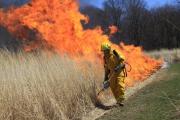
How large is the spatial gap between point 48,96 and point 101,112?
2191 millimetres

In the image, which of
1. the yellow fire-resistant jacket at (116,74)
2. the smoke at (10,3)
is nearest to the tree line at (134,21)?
the smoke at (10,3)

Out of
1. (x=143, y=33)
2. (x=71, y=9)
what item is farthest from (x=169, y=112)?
(x=143, y=33)

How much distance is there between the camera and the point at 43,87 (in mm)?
11156

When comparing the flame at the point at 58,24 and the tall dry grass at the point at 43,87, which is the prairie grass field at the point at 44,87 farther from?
the flame at the point at 58,24

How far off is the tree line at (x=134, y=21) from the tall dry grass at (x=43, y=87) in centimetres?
1117

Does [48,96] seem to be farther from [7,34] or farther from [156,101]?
[7,34]

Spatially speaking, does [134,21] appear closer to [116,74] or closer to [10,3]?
[10,3]

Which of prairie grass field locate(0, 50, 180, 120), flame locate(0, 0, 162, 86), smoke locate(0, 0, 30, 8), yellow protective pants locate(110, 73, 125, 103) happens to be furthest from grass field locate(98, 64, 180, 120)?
smoke locate(0, 0, 30, 8)

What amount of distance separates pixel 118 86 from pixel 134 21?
40548 mm

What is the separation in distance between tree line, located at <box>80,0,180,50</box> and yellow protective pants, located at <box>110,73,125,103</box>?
11.2 meters

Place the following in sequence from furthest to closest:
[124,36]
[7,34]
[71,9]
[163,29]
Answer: [163,29], [124,36], [7,34], [71,9]

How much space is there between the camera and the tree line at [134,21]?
32469mm

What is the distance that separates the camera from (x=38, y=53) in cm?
1363

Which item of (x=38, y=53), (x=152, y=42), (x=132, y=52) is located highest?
(x=38, y=53)
